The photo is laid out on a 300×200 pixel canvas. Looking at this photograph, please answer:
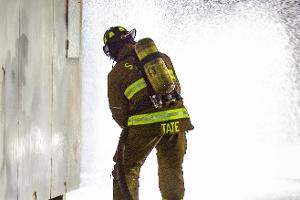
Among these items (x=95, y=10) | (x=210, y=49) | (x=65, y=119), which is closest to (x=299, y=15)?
(x=210, y=49)

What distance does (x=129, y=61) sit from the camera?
414cm

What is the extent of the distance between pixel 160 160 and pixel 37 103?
1.04 m

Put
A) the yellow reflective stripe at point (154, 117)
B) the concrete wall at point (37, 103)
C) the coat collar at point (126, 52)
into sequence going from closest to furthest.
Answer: the concrete wall at point (37, 103)
the yellow reflective stripe at point (154, 117)
the coat collar at point (126, 52)

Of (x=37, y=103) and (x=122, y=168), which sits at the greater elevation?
(x=37, y=103)

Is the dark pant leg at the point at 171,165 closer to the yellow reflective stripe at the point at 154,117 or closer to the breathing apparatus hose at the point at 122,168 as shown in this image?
the yellow reflective stripe at the point at 154,117

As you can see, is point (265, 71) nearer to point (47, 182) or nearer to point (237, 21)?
point (237, 21)

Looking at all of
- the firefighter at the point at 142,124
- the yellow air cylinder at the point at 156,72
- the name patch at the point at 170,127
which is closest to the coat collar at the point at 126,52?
the firefighter at the point at 142,124

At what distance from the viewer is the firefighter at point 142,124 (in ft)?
13.3

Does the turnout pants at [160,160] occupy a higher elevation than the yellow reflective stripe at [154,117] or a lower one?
lower

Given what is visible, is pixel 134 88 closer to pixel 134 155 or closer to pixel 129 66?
pixel 129 66

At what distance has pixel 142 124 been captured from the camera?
4.05 meters

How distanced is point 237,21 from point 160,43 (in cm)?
479

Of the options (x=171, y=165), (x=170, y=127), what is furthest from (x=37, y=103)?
(x=171, y=165)

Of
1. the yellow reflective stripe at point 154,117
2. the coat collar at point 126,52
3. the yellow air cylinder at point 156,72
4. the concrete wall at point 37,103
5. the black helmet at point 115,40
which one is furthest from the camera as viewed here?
the black helmet at point 115,40
